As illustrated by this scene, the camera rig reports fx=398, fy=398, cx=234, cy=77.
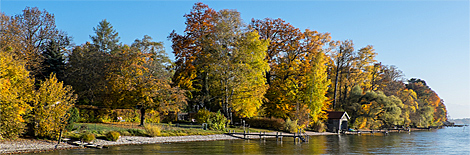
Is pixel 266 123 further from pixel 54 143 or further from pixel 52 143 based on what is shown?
pixel 52 143

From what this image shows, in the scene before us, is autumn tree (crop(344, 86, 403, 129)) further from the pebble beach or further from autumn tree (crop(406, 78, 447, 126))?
the pebble beach

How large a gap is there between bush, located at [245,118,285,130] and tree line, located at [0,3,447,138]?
129cm

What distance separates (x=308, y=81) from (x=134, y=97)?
27.3 m

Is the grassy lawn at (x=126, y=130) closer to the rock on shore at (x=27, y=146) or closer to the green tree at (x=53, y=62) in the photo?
the rock on shore at (x=27, y=146)

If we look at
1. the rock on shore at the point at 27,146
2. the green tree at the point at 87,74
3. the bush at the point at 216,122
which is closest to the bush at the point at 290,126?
the bush at the point at 216,122

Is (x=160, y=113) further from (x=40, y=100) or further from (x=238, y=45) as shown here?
(x=40, y=100)

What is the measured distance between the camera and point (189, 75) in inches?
2183

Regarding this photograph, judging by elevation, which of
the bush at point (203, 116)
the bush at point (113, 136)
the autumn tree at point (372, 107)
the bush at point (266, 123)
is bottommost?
the bush at point (113, 136)

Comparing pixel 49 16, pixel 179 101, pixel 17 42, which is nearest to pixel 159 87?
pixel 179 101

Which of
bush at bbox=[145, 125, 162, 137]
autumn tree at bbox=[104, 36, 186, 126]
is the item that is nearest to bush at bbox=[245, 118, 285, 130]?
autumn tree at bbox=[104, 36, 186, 126]

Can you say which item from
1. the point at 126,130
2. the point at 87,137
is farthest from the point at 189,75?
the point at 87,137

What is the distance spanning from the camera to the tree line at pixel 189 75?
3234 cm

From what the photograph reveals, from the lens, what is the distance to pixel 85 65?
182 feet

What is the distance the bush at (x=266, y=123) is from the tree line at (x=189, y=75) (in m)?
1.29
